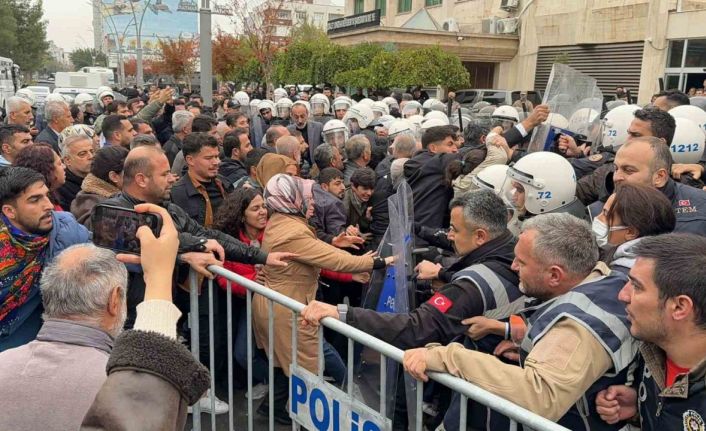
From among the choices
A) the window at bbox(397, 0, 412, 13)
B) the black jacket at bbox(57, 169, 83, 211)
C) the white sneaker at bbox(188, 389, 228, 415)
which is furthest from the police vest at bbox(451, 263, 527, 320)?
the window at bbox(397, 0, 412, 13)

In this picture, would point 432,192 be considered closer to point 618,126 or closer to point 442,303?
point 618,126

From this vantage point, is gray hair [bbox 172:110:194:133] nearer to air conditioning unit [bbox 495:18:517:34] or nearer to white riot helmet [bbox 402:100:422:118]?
white riot helmet [bbox 402:100:422:118]

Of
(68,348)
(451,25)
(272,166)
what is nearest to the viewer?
(68,348)

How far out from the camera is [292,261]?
3.77 m

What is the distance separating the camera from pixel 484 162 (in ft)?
15.6

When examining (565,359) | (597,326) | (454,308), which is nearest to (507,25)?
(454,308)

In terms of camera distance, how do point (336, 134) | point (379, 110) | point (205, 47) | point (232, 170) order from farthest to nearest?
point (205, 47) < point (379, 110) < point (336, 134) < point (232, 170)

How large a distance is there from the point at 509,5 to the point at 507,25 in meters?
1.07

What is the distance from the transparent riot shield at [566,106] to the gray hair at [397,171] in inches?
52.4

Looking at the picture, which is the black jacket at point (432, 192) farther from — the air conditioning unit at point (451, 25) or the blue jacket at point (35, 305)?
the air conditioning unit at point (451, 25)

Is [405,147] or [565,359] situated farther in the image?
[405,147]

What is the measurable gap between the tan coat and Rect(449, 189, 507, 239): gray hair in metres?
0.96

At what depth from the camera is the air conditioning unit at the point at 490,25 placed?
33.7 meters

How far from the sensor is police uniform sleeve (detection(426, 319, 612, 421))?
1938 millimetres
